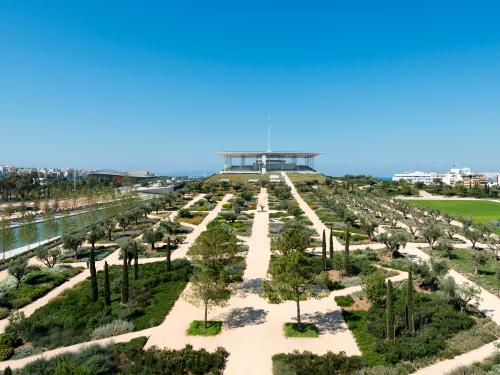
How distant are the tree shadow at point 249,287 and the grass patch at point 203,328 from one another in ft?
18.4

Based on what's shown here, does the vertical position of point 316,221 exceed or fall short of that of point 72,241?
it falls short

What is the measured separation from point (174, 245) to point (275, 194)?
5583 cm

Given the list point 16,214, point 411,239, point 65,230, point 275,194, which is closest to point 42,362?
point 65,230

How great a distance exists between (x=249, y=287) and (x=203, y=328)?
8.24 m

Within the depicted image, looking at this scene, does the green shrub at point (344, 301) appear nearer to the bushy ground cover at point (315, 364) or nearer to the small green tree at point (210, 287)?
the bushy ground cover at point (315, 364)

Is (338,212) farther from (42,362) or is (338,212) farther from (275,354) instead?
(42,362)

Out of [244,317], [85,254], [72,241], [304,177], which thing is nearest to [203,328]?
[244,317]

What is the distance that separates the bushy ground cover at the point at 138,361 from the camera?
16.9 meters

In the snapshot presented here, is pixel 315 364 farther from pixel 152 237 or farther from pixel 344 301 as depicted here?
pixel 152 237

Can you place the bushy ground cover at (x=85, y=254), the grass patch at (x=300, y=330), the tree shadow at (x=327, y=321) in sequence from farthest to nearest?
the bushy ground cover at (x=85, y=254) < the tree shadow at (x=327, y=321) < the grass patch at (x=300, y=330)

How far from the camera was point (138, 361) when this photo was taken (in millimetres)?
17750

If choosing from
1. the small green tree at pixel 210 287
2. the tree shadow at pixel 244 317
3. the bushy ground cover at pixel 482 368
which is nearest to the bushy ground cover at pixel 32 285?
the small green tree at pixel 210 287

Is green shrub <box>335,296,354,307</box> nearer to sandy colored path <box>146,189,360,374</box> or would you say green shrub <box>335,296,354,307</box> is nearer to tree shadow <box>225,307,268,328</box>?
sandy colored path <box>146,189,360,374</box>

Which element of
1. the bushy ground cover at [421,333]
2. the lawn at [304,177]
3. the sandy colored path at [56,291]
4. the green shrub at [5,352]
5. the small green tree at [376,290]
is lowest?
the sandy colored path at [56,291]
